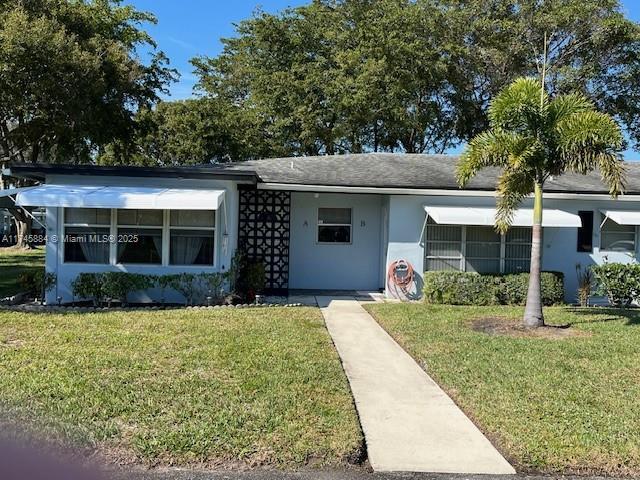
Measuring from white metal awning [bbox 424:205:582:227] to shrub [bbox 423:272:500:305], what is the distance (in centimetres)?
137

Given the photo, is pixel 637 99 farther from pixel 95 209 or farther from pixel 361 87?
pixel 95 209

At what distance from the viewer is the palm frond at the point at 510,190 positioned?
11.1 metres

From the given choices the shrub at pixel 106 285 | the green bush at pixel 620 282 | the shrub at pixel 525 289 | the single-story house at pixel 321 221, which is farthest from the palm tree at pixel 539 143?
A: the shrub at pixel 106 285

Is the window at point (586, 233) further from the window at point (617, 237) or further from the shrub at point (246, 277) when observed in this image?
the shrub at point (246, 277)

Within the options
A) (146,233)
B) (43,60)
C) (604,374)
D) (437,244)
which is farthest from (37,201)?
(604,374)

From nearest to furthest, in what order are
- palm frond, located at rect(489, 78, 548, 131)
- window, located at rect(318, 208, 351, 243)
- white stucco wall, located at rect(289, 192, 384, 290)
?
palm frond, located at rect(489, 78, 548, 131), white stucco wall, located at rect(289, 192, 384, 290), window, located at rect(318, 208, 351, 243)

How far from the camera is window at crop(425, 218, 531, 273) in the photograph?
1499 centimetres

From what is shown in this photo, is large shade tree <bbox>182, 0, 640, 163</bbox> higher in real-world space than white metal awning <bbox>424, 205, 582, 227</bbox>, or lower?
higher

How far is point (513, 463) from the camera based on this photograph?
482cm

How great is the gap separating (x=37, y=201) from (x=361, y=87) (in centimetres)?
1938

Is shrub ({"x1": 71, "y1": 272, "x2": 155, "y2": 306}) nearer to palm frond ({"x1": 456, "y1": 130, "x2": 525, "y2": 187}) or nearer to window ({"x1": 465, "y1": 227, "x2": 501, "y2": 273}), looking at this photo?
palm frond ({"x1": 456, "y1": 130, "x2": 525, "y2": 187})

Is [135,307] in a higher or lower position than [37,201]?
lower

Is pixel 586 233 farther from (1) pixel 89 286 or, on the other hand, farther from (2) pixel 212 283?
(1) pixel 89 286

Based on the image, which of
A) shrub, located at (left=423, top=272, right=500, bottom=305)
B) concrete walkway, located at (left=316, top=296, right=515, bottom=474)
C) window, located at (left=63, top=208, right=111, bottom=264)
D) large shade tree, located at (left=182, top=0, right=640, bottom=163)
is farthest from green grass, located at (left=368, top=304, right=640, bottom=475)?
large shade tree, located at (left=182, top=0, right=640, bottom=163)
